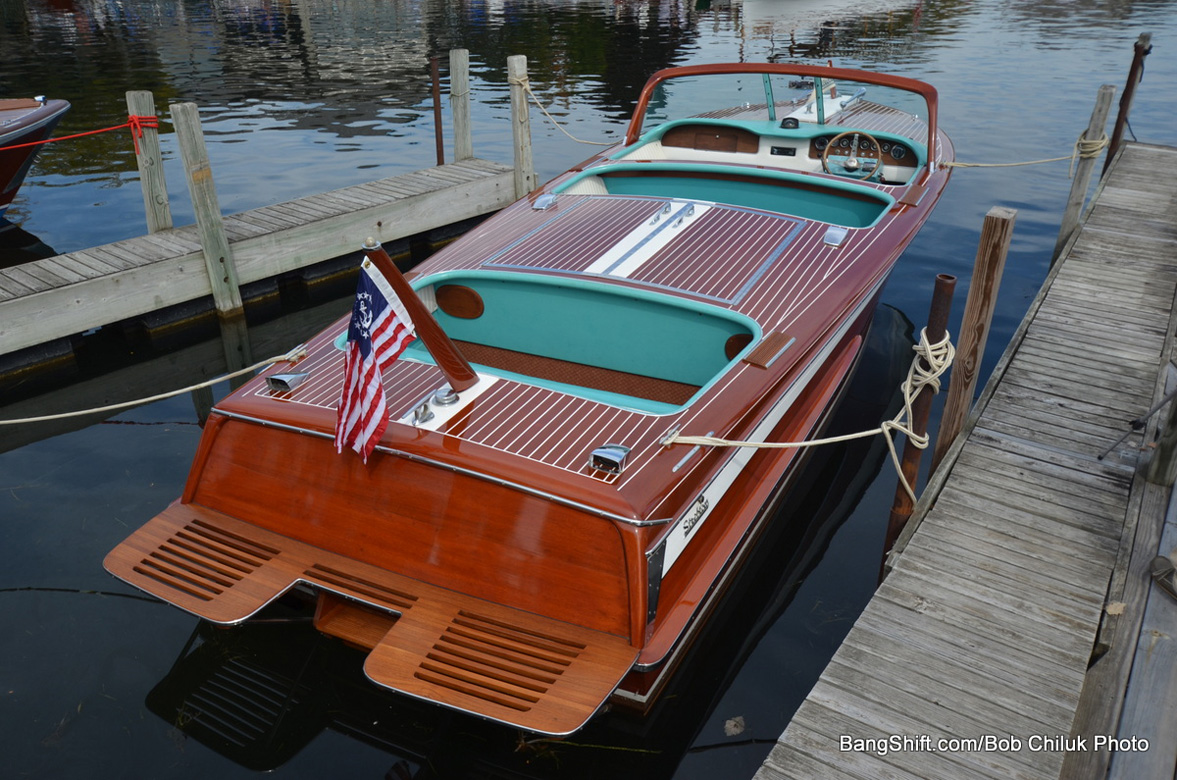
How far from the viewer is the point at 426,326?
11.9 ft

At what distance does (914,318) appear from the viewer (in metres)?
8.38

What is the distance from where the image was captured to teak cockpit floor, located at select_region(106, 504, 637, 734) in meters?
3.17

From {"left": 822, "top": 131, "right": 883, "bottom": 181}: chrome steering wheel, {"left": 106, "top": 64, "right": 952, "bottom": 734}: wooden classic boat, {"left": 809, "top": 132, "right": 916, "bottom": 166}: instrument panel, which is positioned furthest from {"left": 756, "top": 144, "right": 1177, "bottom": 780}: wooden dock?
{"left": 809, "top": 132, "right": 916, "bottom": 166}: instrument panel

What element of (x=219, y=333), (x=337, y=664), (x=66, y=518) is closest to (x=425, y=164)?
(x=219, y=333)

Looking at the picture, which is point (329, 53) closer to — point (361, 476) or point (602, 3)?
point (602, 3)

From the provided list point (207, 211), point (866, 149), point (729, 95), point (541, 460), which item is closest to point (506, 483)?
point (541, 460)

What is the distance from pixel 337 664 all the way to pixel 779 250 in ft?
11.5

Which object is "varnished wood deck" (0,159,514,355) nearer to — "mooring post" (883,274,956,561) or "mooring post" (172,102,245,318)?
"mooring post" (172,102,245,318)

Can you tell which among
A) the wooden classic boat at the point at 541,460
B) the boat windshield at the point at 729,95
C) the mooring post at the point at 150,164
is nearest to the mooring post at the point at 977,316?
the wooden classic boat at the point at 541,460

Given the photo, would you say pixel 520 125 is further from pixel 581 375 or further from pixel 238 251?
pixel 581 375

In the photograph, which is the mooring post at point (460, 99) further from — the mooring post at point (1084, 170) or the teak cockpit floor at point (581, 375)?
the mooring post at point (1084, 170)

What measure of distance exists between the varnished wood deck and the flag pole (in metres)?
4.57

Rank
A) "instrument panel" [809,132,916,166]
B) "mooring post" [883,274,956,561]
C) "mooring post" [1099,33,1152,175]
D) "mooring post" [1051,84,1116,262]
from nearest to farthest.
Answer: "mooring post" [883,274,956,561], "mooring post" [1051,84,1116,262], "instrument panel" [809,132,916,166], "mooring post" [1099,33,1152,175]

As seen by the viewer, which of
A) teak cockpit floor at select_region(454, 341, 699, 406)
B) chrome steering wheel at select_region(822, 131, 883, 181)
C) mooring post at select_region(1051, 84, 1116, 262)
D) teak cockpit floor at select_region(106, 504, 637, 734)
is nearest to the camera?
teak cockpit floor at select_region(106, 504, 637, 734)
